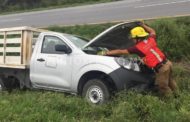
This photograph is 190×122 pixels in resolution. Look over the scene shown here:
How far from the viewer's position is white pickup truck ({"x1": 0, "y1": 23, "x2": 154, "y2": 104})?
30.6ft

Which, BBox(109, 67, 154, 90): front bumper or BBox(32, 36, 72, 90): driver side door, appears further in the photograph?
BBox(32, 36, 72, 90): driver side door

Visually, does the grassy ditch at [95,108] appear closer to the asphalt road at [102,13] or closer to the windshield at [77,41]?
the windshield at [77,41]

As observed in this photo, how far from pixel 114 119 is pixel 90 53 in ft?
7.63

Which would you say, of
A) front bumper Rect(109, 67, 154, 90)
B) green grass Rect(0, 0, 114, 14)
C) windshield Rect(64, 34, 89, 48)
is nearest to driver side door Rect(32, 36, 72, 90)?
windshield Rect(64, 34, 89, 48)

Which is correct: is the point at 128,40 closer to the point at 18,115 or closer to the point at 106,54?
the point at 106,54

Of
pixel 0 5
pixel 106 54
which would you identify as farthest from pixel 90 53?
pixel 0 5

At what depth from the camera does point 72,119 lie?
8.36 metres

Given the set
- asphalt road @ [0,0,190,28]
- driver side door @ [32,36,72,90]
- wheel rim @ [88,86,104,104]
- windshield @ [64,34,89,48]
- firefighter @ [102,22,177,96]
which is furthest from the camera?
asphalt road @ [0,0,190,28]

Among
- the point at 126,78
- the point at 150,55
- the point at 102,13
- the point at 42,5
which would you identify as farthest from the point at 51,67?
the point at 42,5

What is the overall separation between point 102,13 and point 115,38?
12781 mm

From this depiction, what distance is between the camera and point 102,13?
75.1 feet

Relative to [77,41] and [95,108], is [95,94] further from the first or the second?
[77,41]

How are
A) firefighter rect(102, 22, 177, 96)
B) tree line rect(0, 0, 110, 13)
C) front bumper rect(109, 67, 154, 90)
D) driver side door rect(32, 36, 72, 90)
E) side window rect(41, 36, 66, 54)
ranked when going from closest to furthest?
front bumper rect(109, 67, 154, 90) → firefighter rect(102, 22, 177, 96) → driver side door rect(32, 36, 72, 90) → side window rect(41, 36, 66, 54) → tree line rect(0, 0, 110, 13)

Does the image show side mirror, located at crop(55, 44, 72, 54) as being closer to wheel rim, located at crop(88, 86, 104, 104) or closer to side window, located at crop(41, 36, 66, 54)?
side window, located at crop(41, 36, 66, 54)
